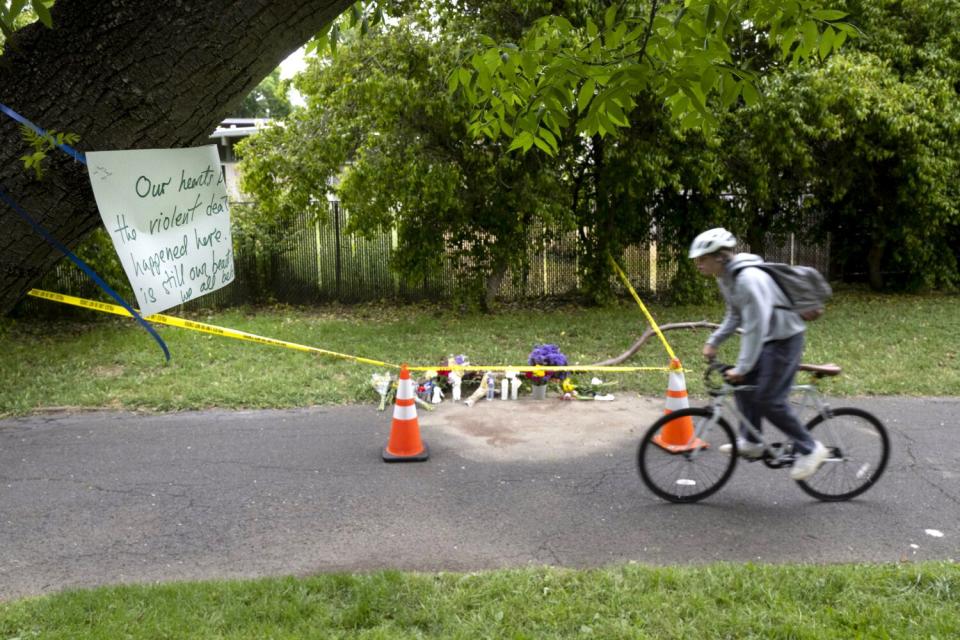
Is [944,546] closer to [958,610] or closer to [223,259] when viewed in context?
[958,610]

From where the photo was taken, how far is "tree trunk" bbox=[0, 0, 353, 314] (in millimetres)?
1931

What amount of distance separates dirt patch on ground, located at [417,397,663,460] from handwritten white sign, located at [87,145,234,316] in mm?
4188

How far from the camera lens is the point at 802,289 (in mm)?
5191

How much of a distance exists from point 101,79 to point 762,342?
4.24 meters

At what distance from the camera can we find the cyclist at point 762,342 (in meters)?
5.17

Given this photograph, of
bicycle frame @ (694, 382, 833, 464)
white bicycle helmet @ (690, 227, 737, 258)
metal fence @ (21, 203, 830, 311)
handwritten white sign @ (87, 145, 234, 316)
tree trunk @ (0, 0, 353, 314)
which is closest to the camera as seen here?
tree trunk @ (0, 0, 353, 314)

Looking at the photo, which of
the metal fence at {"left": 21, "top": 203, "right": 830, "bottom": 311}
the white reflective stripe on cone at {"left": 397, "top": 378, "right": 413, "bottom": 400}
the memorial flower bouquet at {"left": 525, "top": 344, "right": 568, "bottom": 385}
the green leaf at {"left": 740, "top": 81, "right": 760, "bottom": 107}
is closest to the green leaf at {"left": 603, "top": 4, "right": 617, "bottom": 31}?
the green leaf at {"left": 740, "top": 81, "right": 760, "bottom": 107}

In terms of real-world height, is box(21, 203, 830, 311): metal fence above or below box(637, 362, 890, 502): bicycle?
above

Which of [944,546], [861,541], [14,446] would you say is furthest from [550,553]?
[14,446]

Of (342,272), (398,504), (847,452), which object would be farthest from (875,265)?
(398,504)

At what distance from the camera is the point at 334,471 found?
6.40 m

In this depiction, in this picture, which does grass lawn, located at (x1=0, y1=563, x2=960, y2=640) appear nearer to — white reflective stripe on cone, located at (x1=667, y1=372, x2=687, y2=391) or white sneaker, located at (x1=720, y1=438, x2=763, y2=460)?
white sneaker, located at (x1=720, y1=438, x2=763, y2=460)

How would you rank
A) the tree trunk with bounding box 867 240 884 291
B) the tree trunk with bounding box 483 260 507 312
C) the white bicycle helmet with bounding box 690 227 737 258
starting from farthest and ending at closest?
A: the tree trunk with bounding box 867 240 884 291, the tree trunk with bounding box 483 260 507 312, the white bicycle helmet with bounding box 690 227 737 258

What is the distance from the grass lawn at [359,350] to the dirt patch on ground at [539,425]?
78 centimetres
